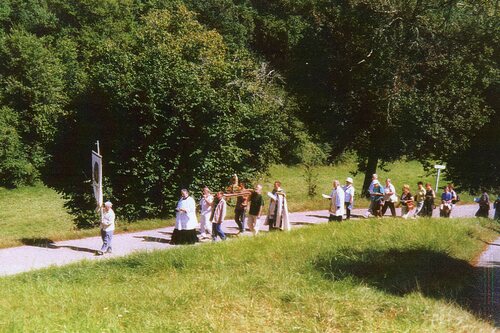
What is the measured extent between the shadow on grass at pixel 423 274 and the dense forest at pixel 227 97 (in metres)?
5.05

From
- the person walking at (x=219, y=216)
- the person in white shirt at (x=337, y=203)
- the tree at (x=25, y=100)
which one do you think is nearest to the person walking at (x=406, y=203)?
the person in white shirt at (x=337, y=203)

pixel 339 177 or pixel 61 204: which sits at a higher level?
pixel 339 177

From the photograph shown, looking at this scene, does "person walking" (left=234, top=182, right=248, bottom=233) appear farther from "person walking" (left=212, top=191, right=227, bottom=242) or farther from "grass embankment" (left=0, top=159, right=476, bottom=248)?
"grass embankment" (left=0, top=159, right=476, bottom=248)

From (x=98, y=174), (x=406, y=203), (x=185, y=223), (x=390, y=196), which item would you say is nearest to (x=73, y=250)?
(x=98, y=174)

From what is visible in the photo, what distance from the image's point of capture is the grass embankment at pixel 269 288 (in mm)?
8062

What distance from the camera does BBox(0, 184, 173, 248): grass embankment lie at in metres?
21.0

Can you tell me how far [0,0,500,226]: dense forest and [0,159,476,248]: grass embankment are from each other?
1871 mm

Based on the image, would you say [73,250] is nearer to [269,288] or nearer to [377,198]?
[269,288]

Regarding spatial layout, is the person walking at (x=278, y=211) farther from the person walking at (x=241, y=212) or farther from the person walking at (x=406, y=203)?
the person walking at (x=406, y=203)

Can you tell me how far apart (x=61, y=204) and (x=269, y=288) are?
34619 millimetres

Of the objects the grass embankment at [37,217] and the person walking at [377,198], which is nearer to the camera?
the grass embankment at [37,217]

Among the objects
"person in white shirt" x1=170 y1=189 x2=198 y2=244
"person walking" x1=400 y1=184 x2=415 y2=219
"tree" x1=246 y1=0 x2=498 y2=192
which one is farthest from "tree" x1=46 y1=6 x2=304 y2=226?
"tree" x1=246 y1=0 x2=498 y2=192

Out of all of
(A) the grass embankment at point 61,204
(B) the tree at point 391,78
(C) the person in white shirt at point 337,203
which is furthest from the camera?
(B) the tree at point 391,78

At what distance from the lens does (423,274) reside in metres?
11.5
